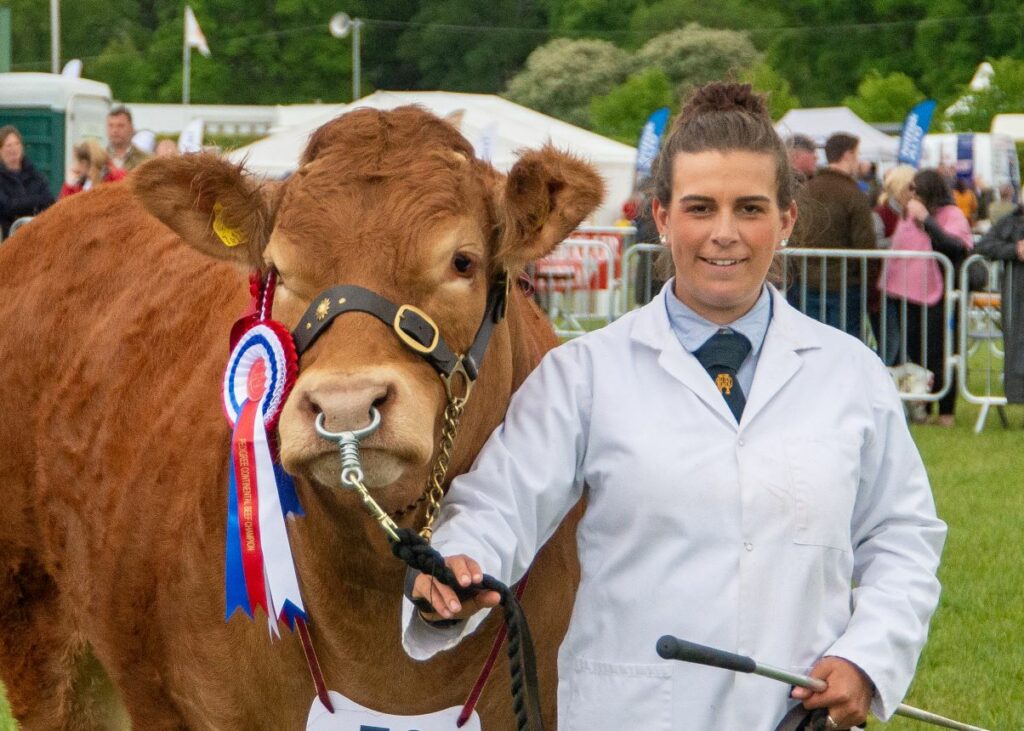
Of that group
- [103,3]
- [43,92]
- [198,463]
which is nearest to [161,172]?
[198,463]

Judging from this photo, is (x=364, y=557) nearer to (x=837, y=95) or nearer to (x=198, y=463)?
(x=198, y=463)

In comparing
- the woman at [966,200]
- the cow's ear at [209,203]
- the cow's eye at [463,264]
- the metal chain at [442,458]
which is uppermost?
the cow's ear at [209,203]

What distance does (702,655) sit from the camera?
2580 millimetres

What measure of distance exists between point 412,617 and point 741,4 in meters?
72.0

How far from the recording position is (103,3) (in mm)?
77000

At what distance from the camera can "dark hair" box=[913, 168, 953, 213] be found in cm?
1187

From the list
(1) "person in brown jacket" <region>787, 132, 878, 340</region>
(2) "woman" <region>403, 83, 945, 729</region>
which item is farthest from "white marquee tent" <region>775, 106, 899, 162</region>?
(2) "woman" <region>403, 83, 945, 729</region>

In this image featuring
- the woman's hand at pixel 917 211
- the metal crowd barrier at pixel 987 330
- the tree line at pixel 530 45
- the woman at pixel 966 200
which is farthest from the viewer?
the tree line at pixel 530 45

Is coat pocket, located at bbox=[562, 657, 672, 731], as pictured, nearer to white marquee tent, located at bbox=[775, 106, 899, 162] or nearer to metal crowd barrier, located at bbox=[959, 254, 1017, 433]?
metal crowd barrier, located at bbox=[959, 254, 1017, 433]

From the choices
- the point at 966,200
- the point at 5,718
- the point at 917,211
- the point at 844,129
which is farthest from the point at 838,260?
the point at 844,129

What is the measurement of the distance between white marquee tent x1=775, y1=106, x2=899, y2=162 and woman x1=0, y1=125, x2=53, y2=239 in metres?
18.0

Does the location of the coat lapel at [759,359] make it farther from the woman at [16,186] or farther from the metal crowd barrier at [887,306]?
the woman at [16,186]

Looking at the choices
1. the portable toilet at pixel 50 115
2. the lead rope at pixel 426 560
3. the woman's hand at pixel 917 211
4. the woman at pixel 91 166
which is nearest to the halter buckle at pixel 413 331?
the lead rope at pixel 426 560

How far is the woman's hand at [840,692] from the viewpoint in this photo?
2.72 metres
